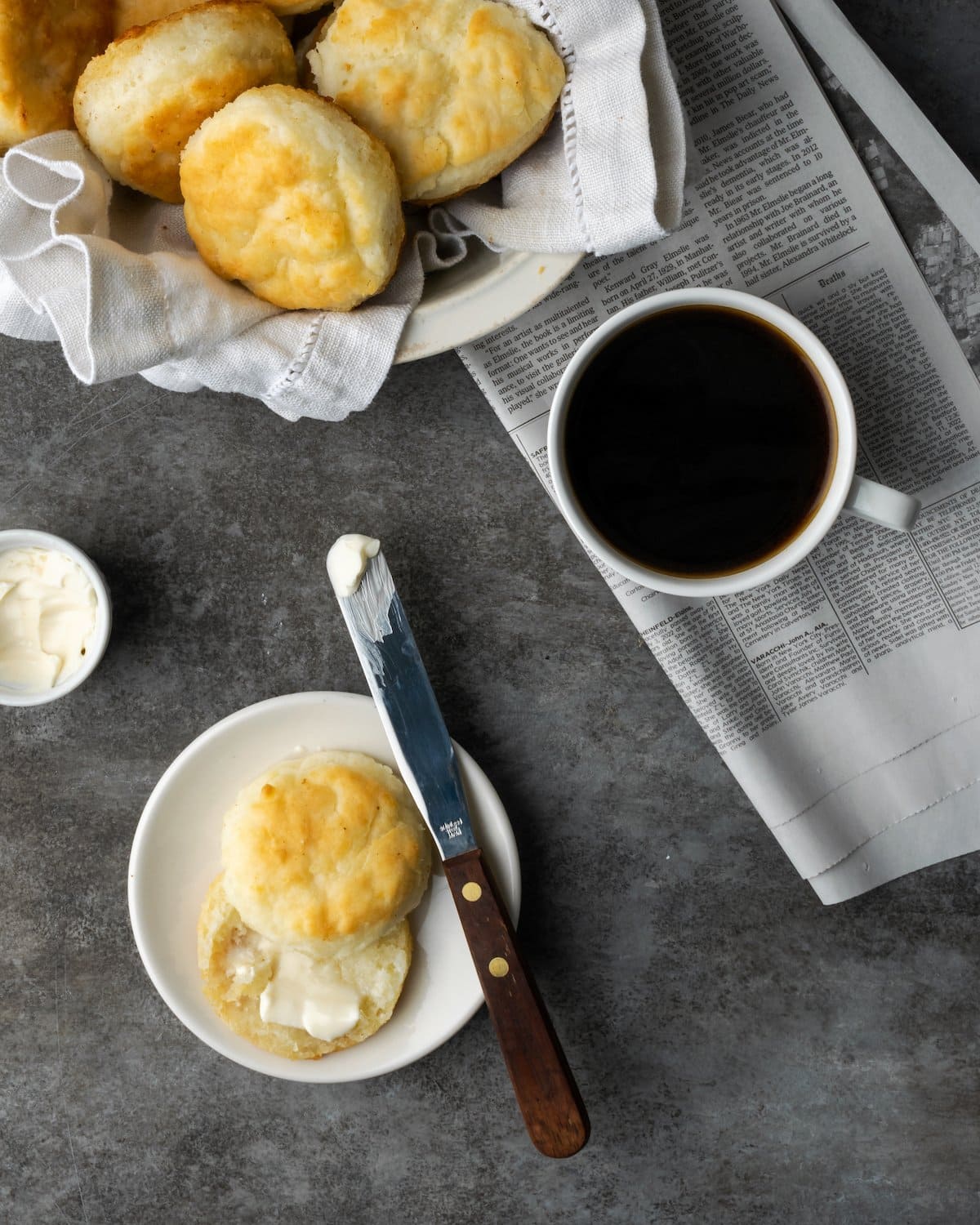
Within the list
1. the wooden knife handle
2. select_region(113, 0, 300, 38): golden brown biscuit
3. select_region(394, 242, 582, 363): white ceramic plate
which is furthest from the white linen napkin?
the wooden knife handle

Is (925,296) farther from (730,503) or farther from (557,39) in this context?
(557,39)

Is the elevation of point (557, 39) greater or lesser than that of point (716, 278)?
greater

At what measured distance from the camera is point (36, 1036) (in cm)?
110

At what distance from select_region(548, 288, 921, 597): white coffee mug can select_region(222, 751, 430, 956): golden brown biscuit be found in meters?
0.34

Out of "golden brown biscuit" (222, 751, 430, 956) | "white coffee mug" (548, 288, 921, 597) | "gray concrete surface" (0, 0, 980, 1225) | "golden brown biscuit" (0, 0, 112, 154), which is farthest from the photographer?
"gray concrete surface" (0, 0, 980, 1225)

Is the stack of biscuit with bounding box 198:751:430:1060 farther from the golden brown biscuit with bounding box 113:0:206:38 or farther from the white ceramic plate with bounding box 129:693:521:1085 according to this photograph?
the golden brown biscuit with bounding box 113:0:206:38

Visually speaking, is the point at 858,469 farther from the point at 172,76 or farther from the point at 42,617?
the point at 42,617

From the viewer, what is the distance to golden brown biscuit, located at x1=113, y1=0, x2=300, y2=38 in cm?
79

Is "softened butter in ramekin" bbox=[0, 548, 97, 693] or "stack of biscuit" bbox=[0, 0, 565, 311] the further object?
"softened butter in ramekin" bbox=[0, 548, 97, 693]

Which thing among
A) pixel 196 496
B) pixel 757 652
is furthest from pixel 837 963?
pixel 196 496

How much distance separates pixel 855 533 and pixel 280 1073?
0.82 m

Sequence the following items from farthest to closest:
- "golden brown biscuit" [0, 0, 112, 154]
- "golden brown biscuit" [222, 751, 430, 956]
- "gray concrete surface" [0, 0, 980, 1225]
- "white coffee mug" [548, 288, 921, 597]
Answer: "gray concrete surface" [0, 0, 980, 1225], "golden brown biscuit" [222, 751, 430, 956], "white coffee mug" [548, 288, 921, 597], "golden brown biscuit" [0, 0, 112, 154]

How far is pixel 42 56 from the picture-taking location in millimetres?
761

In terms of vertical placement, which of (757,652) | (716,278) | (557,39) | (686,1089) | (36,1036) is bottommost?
(686,1089)
